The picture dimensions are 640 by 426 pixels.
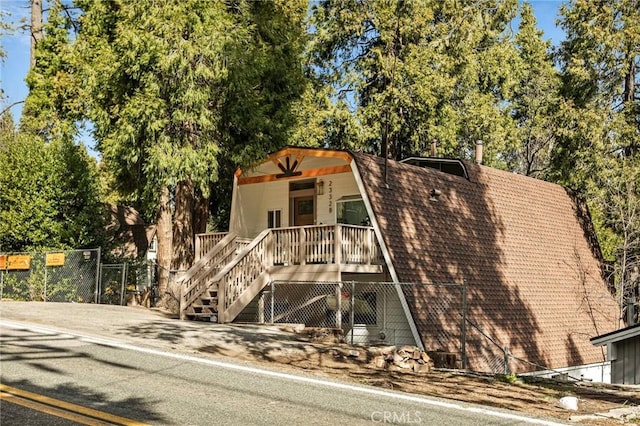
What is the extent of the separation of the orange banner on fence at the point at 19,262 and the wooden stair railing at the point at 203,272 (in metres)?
6.17

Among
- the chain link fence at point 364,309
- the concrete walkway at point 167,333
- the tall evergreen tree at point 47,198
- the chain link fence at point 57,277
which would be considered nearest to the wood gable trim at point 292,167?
the chain link fence at point 364,309

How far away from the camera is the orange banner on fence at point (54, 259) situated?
886 inches

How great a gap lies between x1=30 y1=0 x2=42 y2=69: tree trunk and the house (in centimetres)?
1557

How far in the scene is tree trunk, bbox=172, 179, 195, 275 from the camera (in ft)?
84.7

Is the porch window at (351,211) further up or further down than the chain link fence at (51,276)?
further up

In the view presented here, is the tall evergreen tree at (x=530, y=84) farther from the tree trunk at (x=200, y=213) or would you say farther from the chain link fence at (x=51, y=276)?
the chain link fence at (x=51, y=276)

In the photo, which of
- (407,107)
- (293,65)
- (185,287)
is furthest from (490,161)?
(185,287)

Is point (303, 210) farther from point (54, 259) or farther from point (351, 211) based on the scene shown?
point (54, 259)

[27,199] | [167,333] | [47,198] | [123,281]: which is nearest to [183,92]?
[47,198]

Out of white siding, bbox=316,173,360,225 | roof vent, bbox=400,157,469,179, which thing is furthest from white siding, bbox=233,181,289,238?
roof vent, bbox=400,157,469,179

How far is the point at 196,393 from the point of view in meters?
8.17

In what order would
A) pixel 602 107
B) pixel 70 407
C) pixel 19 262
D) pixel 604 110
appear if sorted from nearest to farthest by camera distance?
1. pixel 70 407
2. pixel 19 262
3. pixel 604 110
4. pixel 602 107

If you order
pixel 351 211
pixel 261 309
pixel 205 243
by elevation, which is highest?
pixel 351 211

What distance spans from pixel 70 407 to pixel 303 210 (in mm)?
17188
